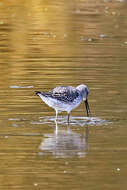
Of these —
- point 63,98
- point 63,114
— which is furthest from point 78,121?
point 63,114

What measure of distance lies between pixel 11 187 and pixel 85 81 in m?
6.34

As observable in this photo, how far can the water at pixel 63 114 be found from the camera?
385 inches

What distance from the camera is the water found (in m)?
9.77

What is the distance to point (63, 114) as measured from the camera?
1353 centimetres

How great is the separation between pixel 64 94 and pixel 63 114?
89 centimetres

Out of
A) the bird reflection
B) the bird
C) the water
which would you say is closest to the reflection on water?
the water

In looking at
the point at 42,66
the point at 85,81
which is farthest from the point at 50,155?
the point at 42,66

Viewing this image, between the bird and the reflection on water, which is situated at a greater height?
the bird

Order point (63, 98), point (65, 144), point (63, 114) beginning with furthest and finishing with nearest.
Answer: point (63, 114) → point (63, 98) → point (65, 144)

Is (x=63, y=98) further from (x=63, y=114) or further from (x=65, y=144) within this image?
(x=65, y=144)

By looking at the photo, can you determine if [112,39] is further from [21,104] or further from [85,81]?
[21,104]

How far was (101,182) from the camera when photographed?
940 centimetres

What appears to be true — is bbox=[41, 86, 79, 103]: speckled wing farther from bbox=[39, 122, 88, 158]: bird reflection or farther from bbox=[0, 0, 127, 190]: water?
bbox=[39, 122, 88, 158]: bird reflection

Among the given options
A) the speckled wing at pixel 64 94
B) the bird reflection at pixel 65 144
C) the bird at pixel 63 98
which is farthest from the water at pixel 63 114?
the speckled wing at pixel 64 94
